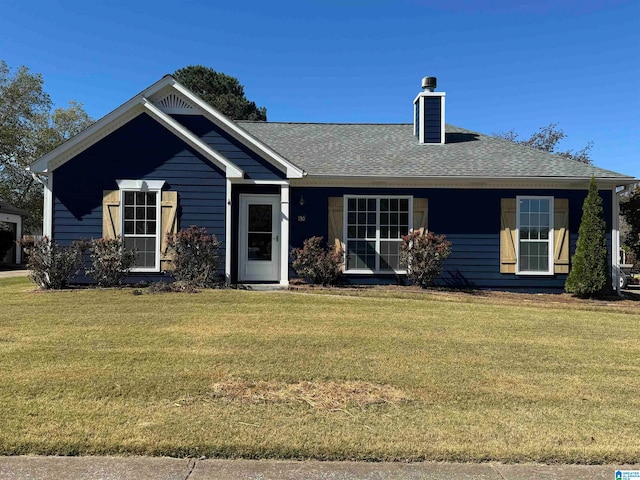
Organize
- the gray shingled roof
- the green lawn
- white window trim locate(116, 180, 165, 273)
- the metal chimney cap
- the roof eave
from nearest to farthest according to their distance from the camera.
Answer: the green lawn → white window trim locate(116, 180, 165, 273) → the roof eave → the gray shingled roof → the metal chimney cap

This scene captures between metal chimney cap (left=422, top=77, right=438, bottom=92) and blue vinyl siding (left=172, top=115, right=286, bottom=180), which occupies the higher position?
metal chimney cap (left=422, top=77, right=438, bottom=92)

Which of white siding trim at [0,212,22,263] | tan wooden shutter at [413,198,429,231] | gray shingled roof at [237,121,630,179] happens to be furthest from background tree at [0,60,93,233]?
tan wooden shutter at [413,198,429,231]

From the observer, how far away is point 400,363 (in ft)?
17.6

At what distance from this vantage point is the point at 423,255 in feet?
37.0

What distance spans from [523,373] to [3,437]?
195 inches

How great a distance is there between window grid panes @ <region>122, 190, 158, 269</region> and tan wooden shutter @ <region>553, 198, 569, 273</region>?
1012 centimetres

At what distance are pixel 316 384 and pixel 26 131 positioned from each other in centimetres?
3584

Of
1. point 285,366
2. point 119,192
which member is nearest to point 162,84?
point 119,192

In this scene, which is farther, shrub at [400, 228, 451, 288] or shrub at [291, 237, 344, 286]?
shrub at [291, 237, 344, 286]

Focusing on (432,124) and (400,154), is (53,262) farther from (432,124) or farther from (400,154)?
(432,124)

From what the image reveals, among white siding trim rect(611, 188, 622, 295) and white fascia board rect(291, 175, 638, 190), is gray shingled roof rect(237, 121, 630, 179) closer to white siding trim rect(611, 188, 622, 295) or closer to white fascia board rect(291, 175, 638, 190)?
white fascia board rect(291, 175, 638, 190)

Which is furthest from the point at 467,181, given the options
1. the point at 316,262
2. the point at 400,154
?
the point at 316,262

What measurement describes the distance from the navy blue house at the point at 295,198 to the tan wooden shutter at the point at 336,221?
0.09 ft

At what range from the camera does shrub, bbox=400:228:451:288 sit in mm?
11242
